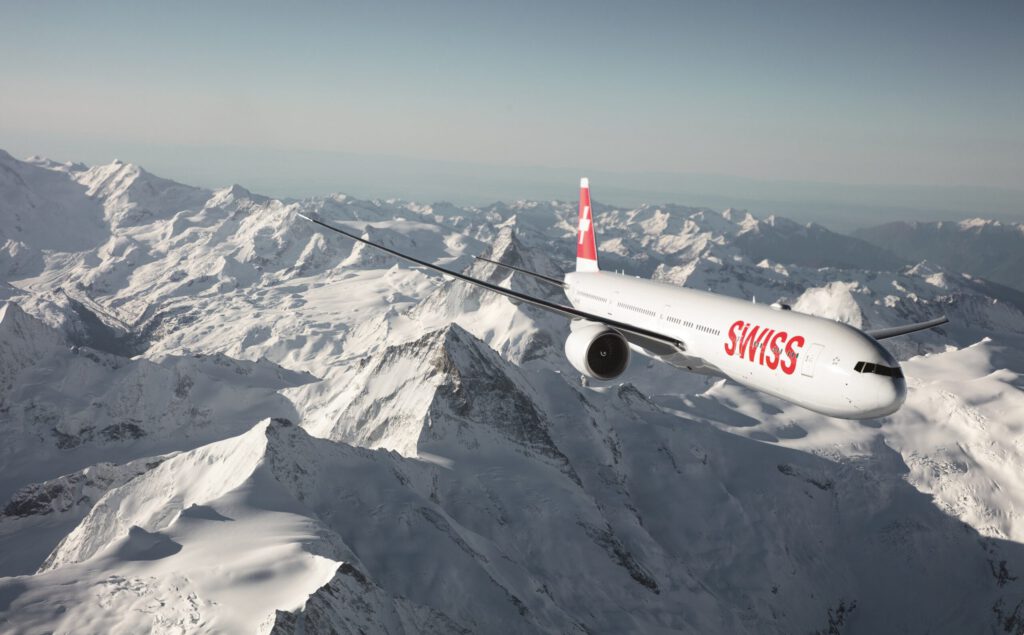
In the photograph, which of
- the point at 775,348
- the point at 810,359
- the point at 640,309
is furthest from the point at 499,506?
the point at 810,359

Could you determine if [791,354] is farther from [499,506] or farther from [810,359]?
[499,506]

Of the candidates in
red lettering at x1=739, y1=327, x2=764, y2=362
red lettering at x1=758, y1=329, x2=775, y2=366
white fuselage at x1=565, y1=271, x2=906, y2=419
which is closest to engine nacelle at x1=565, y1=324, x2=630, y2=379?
white fuselage at x1=565, y1=271, x2=906, y2=419

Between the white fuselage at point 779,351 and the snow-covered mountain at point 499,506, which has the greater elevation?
the white fuselage at point 779,351

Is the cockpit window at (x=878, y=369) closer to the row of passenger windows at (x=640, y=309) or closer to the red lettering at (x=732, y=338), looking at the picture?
the red lettering at (x=732, y=338)

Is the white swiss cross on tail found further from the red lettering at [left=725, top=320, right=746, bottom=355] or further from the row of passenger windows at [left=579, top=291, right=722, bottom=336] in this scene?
the red lettering at [left=725, top=320, right=746, bottom=355]

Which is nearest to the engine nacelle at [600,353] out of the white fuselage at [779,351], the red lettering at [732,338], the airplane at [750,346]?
the airplane at [750,346]
